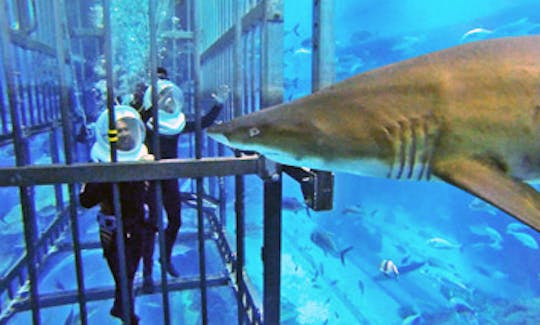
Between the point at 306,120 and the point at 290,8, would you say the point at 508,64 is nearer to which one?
the point at 306,120

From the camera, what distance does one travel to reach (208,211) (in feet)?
18.4

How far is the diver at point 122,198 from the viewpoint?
2543mm

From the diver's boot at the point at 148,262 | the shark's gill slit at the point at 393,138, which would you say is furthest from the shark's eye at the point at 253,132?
the diver's boot at the point at 148,262

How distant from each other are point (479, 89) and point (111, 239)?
2.71 meters

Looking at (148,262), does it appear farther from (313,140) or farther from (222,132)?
(313,140)

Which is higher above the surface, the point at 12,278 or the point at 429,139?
the point at 429,139

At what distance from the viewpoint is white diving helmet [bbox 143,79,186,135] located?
3.78m

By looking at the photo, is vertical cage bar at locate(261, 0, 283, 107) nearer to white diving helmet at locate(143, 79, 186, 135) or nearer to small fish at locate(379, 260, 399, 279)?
white diving helmet at locate(143, 79, 186, 135)

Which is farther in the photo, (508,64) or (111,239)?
(111,239)

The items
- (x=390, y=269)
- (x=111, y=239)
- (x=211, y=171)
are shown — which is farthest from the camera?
(x=390, y=269)

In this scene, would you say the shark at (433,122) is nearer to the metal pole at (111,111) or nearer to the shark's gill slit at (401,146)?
the shark's gill slit at (401,146)

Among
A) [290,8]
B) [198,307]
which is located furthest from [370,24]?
[198,307]

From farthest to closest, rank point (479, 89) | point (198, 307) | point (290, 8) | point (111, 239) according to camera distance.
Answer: point (290, 8), point (198, 307), point (111, 239), point (479, 89)

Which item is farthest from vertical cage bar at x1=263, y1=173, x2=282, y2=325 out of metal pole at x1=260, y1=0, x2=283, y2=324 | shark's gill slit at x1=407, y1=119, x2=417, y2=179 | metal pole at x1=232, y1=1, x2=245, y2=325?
shark's gill slit at x1=407, y1=119, x2=417, y2=179
